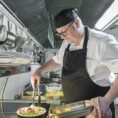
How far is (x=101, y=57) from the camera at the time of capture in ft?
6.59

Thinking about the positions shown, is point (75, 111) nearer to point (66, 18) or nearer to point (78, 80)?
point (78, 80)

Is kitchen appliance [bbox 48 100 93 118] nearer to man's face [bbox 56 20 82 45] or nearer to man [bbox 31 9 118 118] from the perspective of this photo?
man [bbox 31 9 118 118]

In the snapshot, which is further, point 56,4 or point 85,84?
point 56,4

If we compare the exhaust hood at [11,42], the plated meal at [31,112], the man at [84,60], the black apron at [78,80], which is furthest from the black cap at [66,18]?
the plated meal at [31,112]

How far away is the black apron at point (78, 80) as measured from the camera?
7.13 feet

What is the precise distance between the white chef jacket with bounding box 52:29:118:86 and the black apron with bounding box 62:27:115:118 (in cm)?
4

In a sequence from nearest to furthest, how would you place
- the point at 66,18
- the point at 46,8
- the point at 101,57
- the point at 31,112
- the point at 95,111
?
the point at 95,111 < the point at 31,112 < the point at 101,57 < the point at 66,18 < the point at 46,8

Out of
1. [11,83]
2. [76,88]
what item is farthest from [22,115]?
[11,83]

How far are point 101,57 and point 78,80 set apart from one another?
1.12 ft

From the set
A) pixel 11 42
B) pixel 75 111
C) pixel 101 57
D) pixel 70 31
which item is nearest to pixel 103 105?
pixel 75 111

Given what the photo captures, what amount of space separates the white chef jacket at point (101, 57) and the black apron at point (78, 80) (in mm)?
41

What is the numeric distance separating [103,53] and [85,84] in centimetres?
35

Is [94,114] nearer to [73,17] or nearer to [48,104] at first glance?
[48,104]

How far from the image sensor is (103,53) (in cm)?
199
